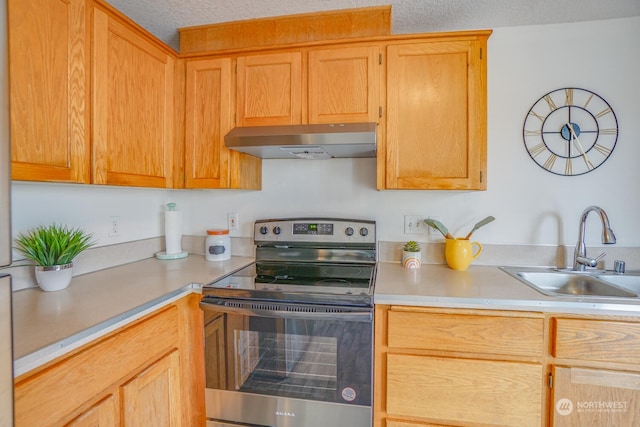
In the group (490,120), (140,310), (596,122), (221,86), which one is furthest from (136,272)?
(596,122)

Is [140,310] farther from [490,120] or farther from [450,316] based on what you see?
[490,120]

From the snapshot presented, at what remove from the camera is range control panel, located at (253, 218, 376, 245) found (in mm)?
1872

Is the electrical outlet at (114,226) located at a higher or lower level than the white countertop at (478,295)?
higher

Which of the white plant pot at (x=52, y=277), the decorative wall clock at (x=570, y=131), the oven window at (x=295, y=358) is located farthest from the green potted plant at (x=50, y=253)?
the decorative wall clock at (x=570, y=131)

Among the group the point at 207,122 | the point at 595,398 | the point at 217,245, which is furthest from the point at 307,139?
the point at 595,398

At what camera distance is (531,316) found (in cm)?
119

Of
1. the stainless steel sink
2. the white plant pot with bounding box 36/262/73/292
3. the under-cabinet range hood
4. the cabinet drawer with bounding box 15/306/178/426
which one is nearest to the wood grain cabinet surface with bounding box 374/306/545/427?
the stainless steel sink

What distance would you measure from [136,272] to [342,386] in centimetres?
115

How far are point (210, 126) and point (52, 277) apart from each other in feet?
3.31

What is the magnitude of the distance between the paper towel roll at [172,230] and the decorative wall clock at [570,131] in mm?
2122

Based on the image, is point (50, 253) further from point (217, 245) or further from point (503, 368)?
point (503, 368)

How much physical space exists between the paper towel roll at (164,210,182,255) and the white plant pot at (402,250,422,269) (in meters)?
1.40

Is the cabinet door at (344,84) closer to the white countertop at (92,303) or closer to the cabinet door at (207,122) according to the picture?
the cabinet door at (207,122)

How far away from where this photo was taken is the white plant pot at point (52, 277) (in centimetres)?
124
